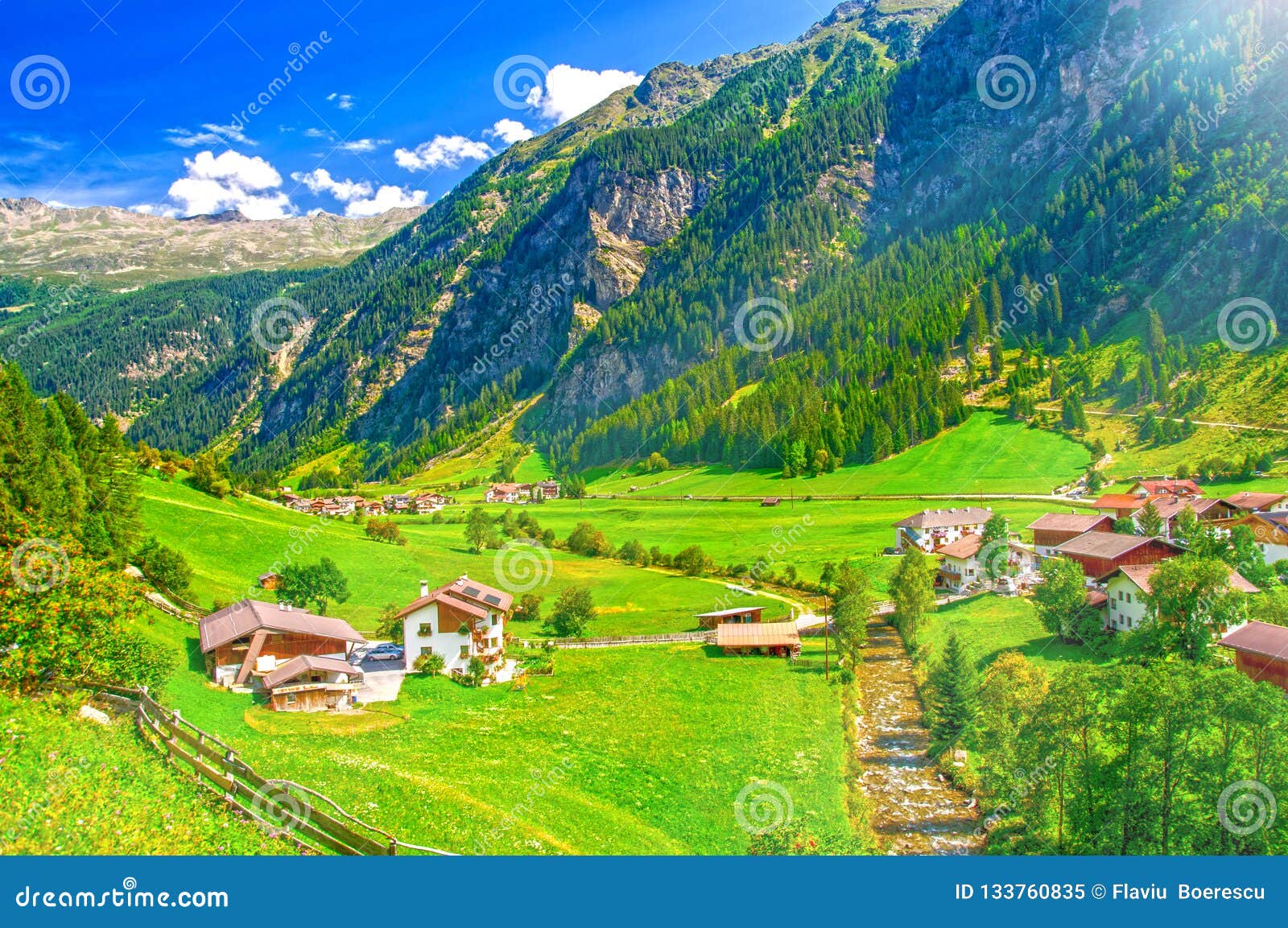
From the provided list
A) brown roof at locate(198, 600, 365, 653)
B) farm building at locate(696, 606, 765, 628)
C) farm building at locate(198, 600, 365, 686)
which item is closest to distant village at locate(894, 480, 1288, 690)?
farm building at locate(696, 606, 765, 628)

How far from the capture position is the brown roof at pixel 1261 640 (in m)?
36.7

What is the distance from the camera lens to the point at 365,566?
69500 mm

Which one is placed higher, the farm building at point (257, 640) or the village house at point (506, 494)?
the village house at point (506, 494)

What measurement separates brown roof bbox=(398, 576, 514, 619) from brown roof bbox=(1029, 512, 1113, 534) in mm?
53237

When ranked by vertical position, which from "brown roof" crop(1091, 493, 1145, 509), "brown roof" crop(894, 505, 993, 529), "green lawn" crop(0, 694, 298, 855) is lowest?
"green lawn" crop(0, 694, 298, 855)

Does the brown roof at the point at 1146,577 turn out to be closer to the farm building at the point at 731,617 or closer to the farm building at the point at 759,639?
the farm building at the point at 759,639

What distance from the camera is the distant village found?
46.8 metres

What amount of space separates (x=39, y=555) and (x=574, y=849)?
71.8ft

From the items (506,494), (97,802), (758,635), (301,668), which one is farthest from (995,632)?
(506,494)

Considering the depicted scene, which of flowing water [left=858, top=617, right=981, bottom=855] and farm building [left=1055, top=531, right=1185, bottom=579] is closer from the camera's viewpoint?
flowing water [left=858, top=617, right=981, bottom=855]

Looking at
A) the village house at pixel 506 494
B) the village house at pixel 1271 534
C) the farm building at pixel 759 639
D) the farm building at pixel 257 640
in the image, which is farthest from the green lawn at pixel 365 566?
the village house at pixel 506 494

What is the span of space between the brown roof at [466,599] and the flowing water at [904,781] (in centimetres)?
2395

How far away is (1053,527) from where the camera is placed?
70062 mm

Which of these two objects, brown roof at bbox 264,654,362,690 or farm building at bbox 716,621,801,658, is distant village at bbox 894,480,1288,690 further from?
brown roof at bbox 264,654,362,690
